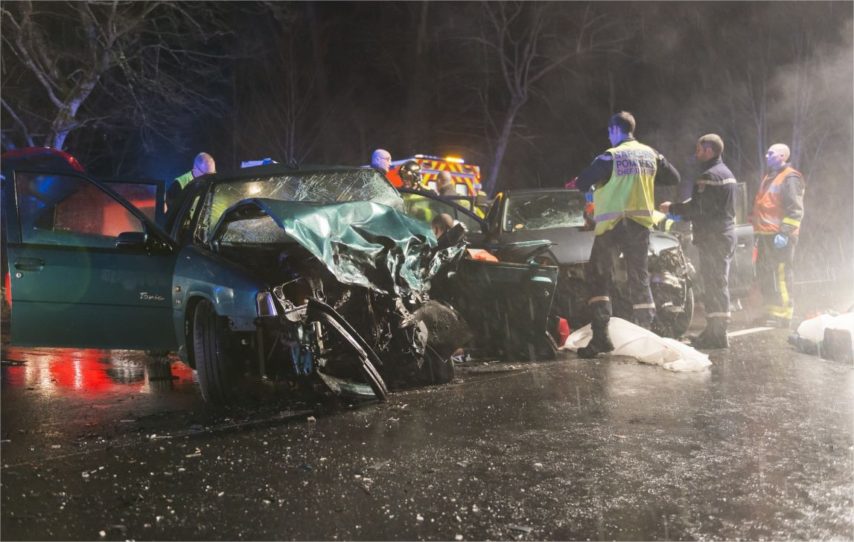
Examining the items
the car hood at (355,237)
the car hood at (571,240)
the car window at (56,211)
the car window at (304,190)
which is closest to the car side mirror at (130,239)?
the car window at (56,211)

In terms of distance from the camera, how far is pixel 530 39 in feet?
95.0

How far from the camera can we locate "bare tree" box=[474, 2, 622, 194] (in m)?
28.9

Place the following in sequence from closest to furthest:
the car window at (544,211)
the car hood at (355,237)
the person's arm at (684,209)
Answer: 1. the car hood at (355,237)
2. the person's arm at (684,209)
3. the car window at (544,211)

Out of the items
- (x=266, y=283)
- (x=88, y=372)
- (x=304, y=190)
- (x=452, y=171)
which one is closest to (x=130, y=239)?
(x=266, y=283)

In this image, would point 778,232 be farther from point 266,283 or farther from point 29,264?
point 29,264

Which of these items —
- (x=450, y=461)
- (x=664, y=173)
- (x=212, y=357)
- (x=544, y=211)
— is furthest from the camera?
(x=544, y=211)

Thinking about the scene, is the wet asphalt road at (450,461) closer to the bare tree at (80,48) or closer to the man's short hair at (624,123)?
the man's short hair at (624,123)

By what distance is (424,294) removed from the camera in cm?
588

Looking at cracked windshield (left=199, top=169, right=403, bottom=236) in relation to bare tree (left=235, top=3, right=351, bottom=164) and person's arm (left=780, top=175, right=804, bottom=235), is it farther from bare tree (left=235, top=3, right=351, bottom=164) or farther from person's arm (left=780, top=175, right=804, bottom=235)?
bare tree (left=235, top=3, right=351, bottom=164)

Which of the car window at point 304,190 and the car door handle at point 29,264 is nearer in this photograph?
the car door handle at point 29,264

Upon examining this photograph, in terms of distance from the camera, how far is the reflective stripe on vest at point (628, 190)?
747 centimetres

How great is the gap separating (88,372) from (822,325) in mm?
6318

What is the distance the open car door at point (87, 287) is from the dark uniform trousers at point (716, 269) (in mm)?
4983

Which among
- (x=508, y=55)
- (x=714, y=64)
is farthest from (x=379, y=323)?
(x=508, y=55)
